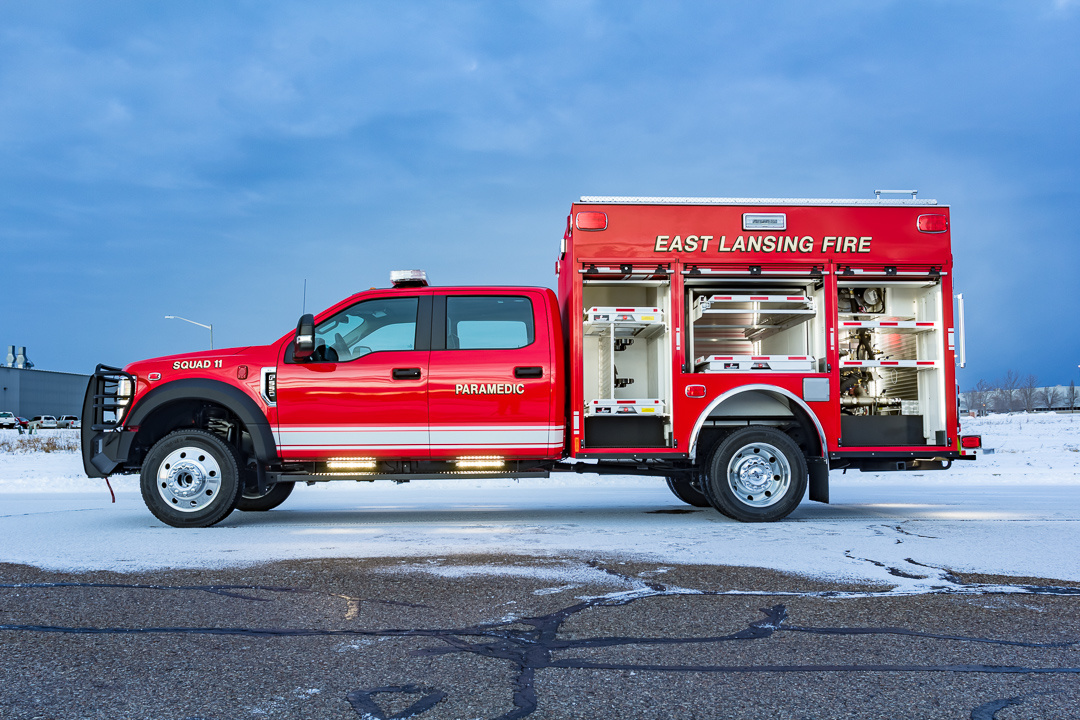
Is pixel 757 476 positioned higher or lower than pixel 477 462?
lower

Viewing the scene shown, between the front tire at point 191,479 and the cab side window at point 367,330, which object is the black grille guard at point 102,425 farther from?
the cab side window at point 367,330

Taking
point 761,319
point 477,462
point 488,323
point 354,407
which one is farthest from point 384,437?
point 761,319

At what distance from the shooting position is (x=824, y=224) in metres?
8.22

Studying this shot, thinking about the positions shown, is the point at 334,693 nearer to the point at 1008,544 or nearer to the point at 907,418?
the point at 1008,544

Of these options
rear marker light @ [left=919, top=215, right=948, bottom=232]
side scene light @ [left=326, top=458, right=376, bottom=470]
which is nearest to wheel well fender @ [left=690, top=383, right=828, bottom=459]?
rear marker light @ [left=919, top=215, right=948, bottom=232]

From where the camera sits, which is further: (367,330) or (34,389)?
(34,389)

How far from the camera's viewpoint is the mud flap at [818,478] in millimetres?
8156

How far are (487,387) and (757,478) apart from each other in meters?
2.70

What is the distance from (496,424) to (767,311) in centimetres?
286

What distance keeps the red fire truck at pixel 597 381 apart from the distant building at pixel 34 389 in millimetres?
88712

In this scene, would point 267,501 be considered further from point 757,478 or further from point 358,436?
point 757,478

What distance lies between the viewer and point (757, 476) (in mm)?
8078

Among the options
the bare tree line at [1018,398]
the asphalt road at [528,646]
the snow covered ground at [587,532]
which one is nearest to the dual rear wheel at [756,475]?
the snow covered ground at [587,532]

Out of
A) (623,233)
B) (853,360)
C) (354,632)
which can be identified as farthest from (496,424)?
(354,632)
